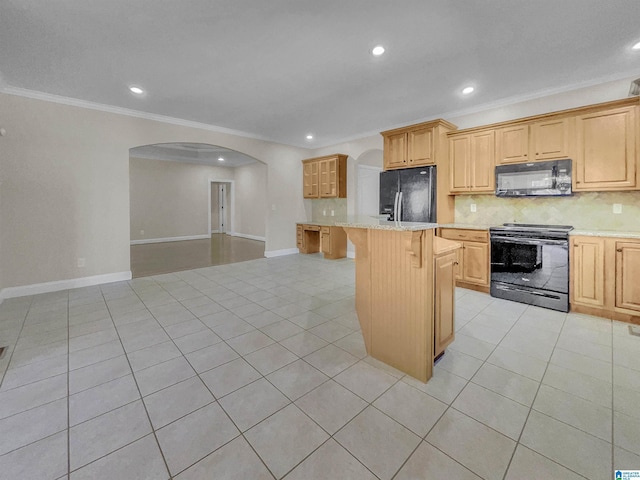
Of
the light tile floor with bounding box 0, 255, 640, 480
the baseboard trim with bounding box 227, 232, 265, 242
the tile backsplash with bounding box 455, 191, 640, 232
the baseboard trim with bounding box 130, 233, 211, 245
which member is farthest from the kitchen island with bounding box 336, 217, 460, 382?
the baseboard trim with bounding box 130, 233, 211, 245

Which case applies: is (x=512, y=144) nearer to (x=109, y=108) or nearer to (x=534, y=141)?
(x=534, y=141)

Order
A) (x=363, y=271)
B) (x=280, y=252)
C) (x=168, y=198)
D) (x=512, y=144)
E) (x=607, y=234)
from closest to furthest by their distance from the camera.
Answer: (x=363, y=271) < (x=607, y=234) < (x=512, y=144) < (x=280, y=252) < (x=168, y=198)

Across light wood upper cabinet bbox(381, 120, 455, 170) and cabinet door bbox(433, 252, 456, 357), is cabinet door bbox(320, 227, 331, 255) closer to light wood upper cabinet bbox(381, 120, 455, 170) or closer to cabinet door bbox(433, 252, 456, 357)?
light wood upper cabinet bbox(381, 120, 455, 170)

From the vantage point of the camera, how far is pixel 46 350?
2.36m

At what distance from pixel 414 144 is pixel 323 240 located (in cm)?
286

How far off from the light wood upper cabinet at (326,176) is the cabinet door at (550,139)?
3.67 m

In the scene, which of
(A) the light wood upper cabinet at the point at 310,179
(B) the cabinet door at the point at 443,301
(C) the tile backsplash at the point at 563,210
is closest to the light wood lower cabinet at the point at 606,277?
(C) the tile backsplash at the point at 563,210

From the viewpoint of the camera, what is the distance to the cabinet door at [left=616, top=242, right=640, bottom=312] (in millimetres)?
2812

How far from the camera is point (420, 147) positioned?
176 inches

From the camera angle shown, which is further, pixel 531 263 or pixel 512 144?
pixel 512 144

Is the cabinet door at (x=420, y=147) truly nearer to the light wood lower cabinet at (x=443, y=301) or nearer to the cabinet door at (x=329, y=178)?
the cabinet door at (x=329, y=178)

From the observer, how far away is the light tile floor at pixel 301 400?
51.4 inches

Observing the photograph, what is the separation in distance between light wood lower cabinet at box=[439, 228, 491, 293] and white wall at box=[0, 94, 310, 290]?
201 inches

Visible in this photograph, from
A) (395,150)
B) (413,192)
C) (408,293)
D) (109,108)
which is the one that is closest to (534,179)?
(413,192)
